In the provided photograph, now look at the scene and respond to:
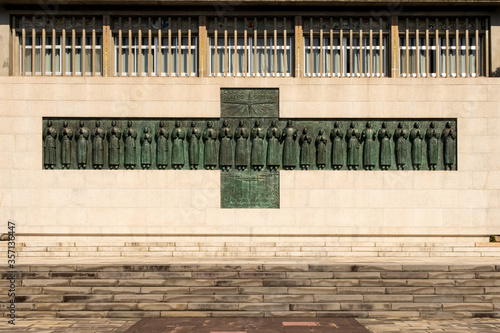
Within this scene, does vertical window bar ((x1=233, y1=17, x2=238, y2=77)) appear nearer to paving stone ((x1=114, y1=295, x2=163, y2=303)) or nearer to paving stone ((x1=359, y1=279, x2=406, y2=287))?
paving stone ((x1=359, y1=279, x2=406, y2=287))

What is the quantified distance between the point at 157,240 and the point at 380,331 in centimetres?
1096

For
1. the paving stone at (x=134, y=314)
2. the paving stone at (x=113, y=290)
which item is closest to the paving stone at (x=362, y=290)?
the paving stone at (x=134, y=314)

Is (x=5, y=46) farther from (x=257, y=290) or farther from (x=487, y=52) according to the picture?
(x=487, y=52)

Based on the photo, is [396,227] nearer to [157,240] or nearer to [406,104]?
[406,104]

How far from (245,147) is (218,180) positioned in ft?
4.85

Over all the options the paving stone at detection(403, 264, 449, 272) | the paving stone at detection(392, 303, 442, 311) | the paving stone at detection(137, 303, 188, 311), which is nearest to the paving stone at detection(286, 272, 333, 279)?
the paving stone at detection(392, 303, 442, 311)

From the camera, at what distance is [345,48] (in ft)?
78.3

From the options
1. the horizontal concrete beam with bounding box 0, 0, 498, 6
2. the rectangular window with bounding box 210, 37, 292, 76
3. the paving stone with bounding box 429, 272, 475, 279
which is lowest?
the paving stone with bounding box 429, 272, 475, 279

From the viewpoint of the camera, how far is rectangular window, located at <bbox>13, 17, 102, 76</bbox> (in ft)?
77.5

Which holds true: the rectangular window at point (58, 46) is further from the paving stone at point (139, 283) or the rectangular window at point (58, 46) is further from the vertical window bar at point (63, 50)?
the paving stone at point (139, 283)

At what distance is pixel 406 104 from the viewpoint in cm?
2317

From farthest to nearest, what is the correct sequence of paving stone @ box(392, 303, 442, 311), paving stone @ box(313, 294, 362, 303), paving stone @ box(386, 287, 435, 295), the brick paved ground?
paving stone @ box(386, 287, 435, 295), paving stone @ box(313, 294, 362, 303), paving stone @ box(392, 303, 442, 311), the brick paved ground

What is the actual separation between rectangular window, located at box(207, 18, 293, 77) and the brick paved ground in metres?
11.1

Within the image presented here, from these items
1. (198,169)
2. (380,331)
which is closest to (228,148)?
(198,169)
